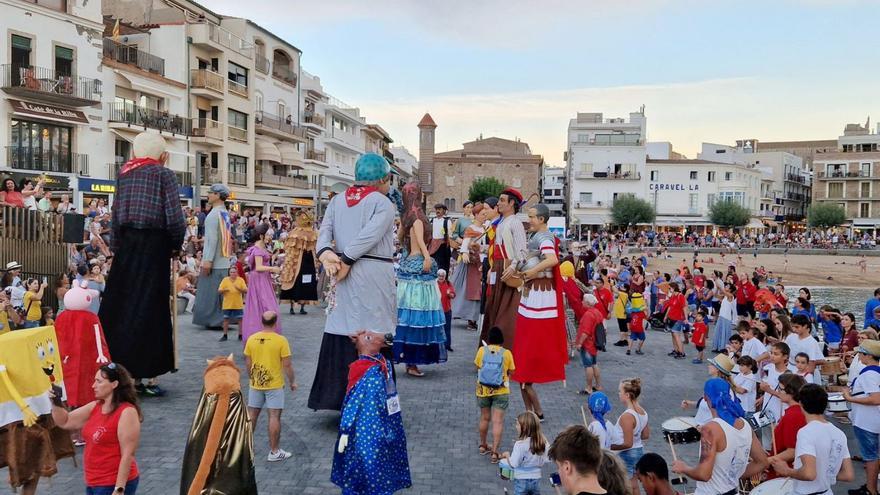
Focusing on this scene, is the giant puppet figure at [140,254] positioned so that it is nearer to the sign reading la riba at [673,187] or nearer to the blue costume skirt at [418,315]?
A: the blue costume skirt at [418,315]

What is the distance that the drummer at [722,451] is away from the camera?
16.4ft

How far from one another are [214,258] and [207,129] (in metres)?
31.3

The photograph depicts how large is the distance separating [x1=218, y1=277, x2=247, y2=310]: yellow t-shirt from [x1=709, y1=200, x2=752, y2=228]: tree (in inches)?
2996

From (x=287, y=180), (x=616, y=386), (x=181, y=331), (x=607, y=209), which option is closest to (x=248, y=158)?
(x=287, y=180)

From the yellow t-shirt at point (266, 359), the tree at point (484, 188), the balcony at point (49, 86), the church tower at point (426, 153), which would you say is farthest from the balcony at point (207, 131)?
the church tower at point (426, 153)

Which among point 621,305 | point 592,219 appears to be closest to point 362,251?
point 621,305

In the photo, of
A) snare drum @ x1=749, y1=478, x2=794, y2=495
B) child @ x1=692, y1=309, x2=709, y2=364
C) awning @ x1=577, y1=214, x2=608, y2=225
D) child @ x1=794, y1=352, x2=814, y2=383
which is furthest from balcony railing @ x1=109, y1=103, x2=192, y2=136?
awning @ x1=577, y1=214, x2=608, y2=225

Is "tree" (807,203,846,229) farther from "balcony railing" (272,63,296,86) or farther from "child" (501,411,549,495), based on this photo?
"child" (501,411,549,495)

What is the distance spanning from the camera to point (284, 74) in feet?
167

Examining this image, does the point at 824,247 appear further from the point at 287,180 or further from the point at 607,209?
the point at 287,180

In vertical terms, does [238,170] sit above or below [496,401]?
above

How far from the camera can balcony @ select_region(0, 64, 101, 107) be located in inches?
1031

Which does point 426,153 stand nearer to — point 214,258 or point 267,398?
point 214,258

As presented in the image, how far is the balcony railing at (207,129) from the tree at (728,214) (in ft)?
196
